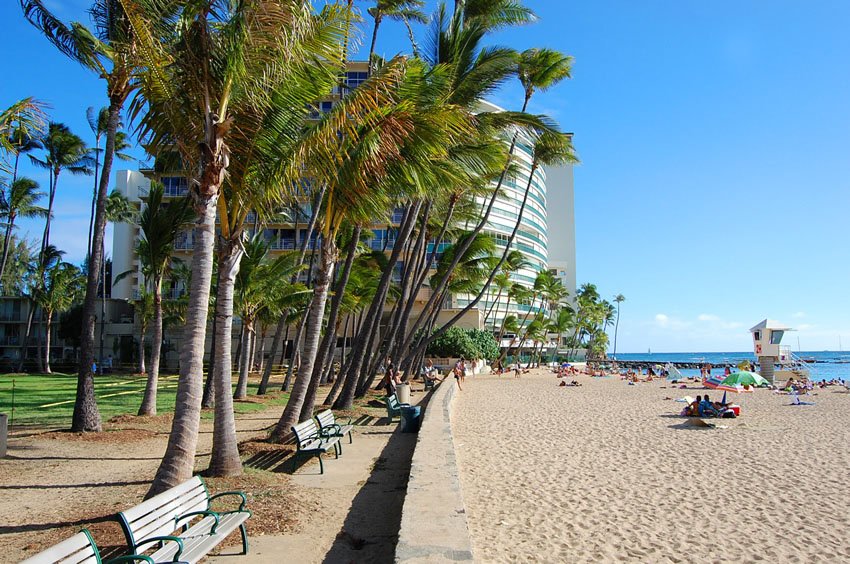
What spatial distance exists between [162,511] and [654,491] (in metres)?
6.52

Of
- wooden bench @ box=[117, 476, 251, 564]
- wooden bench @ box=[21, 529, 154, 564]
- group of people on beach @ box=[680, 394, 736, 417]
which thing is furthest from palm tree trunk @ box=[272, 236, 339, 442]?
group of people on beach @ box=[680, 394, 736, 417]

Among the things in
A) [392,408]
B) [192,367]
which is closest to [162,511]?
[192,367]

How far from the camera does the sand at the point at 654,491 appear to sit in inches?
242

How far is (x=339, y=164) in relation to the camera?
33.6 ft

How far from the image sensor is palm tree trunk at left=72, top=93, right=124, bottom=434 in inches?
455

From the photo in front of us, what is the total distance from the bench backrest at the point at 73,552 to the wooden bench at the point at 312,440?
499 centimetres

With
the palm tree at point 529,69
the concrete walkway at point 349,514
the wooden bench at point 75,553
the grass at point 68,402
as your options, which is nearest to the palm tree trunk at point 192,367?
the concrete walkway at point 349,514

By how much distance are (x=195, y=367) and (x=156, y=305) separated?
8.49 metres

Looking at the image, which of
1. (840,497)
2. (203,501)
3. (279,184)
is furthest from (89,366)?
(840,497)

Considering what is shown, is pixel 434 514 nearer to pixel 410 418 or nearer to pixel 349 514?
pixel 349 514

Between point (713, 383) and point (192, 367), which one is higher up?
point (192, 367)

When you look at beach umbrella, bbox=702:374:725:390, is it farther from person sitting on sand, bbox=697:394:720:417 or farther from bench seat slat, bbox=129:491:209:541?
bench seat slat, bbox=129:491:209:541

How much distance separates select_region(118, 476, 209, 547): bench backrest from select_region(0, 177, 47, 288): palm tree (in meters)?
27.5

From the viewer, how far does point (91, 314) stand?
1175cm
